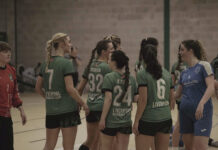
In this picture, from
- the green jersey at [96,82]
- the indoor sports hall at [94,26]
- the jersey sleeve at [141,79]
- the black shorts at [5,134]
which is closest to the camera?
the jersey sleeve at [141,79]

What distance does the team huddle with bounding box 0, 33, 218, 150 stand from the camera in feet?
11.2

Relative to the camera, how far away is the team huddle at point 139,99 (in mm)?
3402

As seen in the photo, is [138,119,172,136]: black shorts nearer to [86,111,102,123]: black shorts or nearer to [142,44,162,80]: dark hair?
[142,44,162,80]: dark hair

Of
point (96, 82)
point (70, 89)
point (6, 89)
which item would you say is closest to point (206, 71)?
point (96, 82)

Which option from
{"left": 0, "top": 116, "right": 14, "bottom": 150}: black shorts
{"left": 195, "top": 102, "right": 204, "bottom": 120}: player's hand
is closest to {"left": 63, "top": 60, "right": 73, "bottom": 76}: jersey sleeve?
{"left": 0, "top": 116, "right": 14, "bottom": 150}: black shorts

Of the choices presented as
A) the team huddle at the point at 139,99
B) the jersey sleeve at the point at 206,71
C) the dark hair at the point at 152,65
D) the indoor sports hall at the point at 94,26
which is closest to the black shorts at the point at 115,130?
the team huddle at the point at 139,99

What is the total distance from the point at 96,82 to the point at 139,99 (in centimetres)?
96

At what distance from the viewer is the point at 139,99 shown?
3.36 meters

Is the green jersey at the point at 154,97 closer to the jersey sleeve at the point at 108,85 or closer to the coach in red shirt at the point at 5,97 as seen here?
the jersey sleeve at the point at 108,85

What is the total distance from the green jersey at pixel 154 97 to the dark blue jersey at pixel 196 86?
35 cm

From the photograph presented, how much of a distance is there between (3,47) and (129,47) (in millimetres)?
10257

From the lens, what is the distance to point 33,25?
1510 centimetres

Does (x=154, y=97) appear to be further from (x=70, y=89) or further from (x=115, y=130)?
(x=70, y=89)

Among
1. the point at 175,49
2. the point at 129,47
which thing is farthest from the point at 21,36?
the point at 175,49
